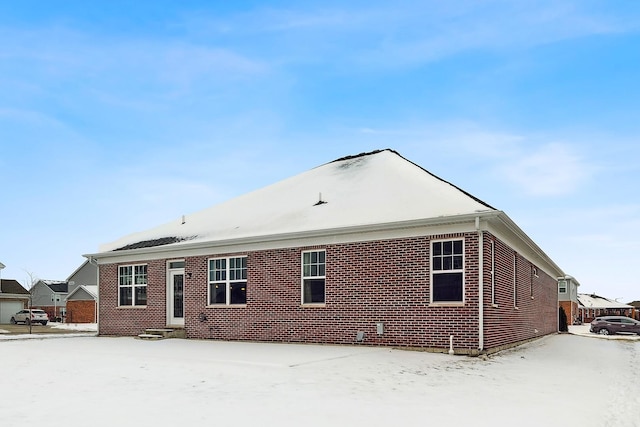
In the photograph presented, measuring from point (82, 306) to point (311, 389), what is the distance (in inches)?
2298

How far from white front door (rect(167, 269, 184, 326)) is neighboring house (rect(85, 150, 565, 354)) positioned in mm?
42

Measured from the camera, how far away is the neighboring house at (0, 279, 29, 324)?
50.4 m

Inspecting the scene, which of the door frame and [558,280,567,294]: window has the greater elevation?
the door frame

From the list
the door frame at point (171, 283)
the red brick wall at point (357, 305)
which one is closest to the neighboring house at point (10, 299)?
the door frame at point (171, 283)

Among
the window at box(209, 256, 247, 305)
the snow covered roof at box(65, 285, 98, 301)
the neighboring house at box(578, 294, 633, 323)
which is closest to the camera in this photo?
the window at box(209, 256, 247, 305)

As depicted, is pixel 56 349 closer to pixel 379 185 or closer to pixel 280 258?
pixel 280 258

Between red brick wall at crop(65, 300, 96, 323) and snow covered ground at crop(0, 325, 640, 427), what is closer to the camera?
snow covered ground at crop(0, 325, 640, 427)

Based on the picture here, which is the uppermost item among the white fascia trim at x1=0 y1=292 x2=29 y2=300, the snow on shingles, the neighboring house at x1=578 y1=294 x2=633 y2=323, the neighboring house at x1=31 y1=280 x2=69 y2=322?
the snow on shingles

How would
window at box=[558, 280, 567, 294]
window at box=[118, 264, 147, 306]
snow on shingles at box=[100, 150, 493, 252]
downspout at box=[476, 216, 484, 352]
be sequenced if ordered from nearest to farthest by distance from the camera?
1. downspout at box=[476, 216, 484, 352]
2. snow on shingles at box=[100, 150, 493, 252]
3. window at box=[118, 264, 147, 306]
4. window at box=[558, 280, 567, 294]

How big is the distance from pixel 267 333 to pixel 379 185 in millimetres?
6114

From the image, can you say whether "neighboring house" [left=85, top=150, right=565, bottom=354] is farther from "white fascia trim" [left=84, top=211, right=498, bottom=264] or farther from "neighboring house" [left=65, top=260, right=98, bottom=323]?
"neighboring house" [left=65, top=260, right=98, bottom=323]

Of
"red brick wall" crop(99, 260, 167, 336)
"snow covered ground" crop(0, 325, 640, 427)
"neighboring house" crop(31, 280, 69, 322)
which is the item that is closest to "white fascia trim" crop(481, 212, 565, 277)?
"snow covered ground" crop(0, 325, 640, 427)

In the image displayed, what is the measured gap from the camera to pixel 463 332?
1534 cm

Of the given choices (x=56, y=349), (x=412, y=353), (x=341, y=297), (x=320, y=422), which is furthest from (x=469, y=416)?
(x=56, y=349)
